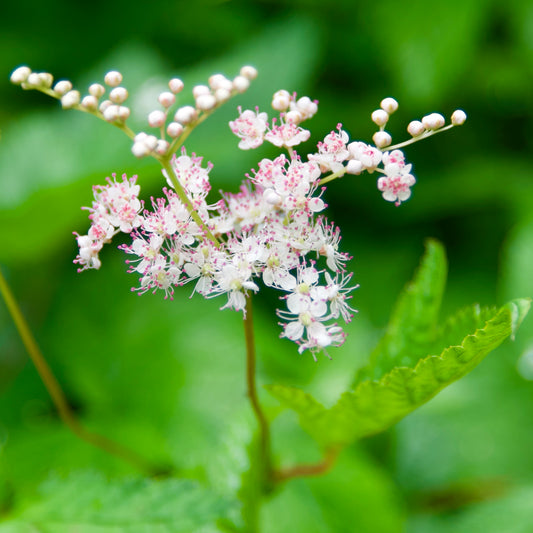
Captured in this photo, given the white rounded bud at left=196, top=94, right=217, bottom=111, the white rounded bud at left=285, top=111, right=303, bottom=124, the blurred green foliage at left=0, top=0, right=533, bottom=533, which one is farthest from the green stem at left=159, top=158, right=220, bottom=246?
the blurred green foliage at left=0, top=0, right=533, bottom=533

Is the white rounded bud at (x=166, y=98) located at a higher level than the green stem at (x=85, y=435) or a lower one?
higher

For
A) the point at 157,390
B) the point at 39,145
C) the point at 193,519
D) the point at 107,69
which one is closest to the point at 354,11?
the point at 107,69

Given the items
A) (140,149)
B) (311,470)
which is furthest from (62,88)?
(311,470)

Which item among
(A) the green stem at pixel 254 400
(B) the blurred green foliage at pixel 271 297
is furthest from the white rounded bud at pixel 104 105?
(B) the blurred green foliage at pixel 271 297

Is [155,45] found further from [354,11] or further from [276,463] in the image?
[276,463]

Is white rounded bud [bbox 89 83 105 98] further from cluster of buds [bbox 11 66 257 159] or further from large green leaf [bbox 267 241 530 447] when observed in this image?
large green leaf [bbox 267 241 530 447]

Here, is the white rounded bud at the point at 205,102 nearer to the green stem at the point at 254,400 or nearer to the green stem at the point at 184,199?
the green stem at the point at 184,199

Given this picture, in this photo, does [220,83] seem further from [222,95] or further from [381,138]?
[381,138]
